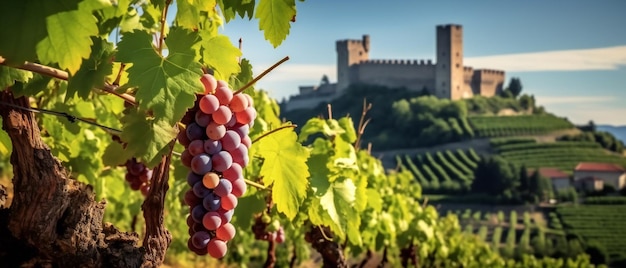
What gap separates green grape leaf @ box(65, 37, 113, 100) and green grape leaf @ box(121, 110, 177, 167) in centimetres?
6

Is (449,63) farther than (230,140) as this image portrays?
Yes

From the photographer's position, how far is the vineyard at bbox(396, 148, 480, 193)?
38562 mm

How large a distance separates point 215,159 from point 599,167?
42105 mm

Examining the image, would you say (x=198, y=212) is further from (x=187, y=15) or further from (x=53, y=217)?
(x=187, y=15)

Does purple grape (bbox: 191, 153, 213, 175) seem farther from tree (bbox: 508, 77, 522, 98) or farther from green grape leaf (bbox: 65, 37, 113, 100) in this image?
tree (bbox: 508, 77, 522, 98)

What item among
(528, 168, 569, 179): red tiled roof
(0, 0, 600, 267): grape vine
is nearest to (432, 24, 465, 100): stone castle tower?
(528, 168, 569, 179): red tiled roof

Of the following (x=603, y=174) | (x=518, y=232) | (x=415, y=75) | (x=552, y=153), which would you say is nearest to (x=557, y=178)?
(x=603, y=174)

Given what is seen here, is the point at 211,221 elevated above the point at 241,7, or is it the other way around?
the point at 241,7

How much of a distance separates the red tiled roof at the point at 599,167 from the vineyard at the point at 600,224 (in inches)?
128

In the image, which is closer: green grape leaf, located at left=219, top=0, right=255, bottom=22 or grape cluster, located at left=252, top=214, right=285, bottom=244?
green grape leaf, located at left=219, top=0, right=255, bottom=22

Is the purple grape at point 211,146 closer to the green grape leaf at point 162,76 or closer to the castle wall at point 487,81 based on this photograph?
the green grape leaf at point 162,76

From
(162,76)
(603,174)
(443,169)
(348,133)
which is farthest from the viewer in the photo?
(443,169)

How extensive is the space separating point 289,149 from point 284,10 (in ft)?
0.93

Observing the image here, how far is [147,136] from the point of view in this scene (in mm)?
917
